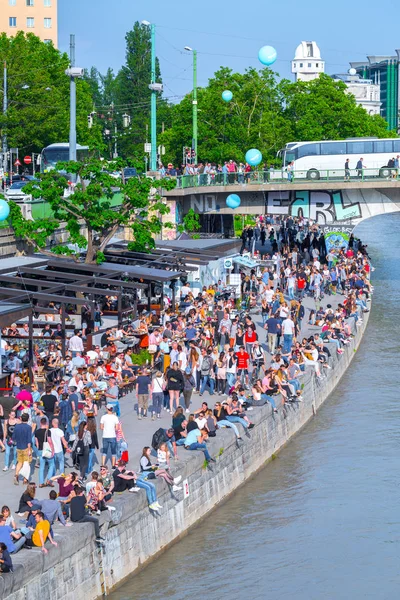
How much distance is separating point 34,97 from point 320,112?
28351mm

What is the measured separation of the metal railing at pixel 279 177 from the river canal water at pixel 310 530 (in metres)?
27.0

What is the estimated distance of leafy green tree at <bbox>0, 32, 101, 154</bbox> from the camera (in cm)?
7856

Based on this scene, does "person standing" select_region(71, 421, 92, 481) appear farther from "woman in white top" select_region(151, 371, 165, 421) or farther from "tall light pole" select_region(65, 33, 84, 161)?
"tall light pole" select_region(65, 33, 84, 161)

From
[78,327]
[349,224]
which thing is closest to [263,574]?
[78,327]

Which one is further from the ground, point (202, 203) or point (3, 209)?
point (202, 203)

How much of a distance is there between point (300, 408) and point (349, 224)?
30994mm

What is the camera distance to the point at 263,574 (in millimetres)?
21203

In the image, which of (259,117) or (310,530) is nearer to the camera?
(310,530)

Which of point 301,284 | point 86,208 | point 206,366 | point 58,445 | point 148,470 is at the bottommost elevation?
point 148,470

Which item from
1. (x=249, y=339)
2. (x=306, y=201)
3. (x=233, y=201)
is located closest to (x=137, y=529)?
(x=249, y=339)

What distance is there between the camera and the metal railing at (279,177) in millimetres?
59594

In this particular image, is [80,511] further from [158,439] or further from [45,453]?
[158,439]

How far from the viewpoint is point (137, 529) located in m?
20.0

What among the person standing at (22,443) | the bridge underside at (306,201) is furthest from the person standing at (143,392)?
the bridge underside at (306,201)
